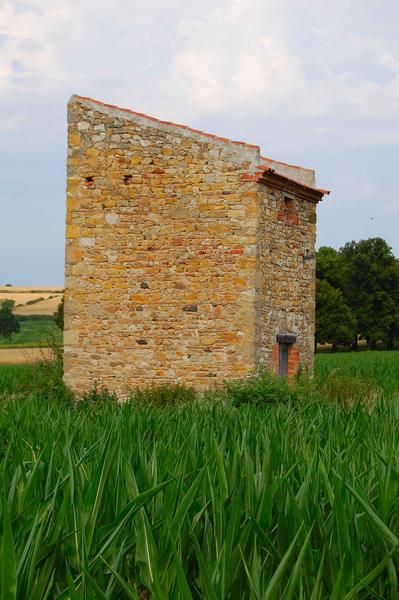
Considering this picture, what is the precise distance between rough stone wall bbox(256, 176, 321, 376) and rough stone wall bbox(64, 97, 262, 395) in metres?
0.18

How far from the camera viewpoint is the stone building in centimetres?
1280

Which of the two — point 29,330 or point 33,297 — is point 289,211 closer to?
point 29,330

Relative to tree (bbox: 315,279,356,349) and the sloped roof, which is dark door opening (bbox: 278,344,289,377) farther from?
tree (bbox: 315,279,356,349)

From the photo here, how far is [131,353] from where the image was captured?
526 inches

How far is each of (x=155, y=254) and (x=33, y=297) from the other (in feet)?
157

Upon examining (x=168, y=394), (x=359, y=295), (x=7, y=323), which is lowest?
(x=168, y=394)

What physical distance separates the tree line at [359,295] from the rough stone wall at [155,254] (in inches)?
1307

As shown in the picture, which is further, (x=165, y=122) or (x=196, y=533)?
(x=165, y=122)

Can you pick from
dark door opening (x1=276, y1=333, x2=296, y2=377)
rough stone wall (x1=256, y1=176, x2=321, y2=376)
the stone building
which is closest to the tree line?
rough stone wall (x1=256, y1=176, x2=321, y2=376)

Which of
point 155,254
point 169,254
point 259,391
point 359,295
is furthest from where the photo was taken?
point 359,295

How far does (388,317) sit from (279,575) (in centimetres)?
4737

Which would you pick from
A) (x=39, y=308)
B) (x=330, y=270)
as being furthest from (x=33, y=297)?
(x=330, y=270)

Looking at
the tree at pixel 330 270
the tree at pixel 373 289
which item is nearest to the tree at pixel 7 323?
the tree at pixel 330 270

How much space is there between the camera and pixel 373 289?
50562 millimetres
